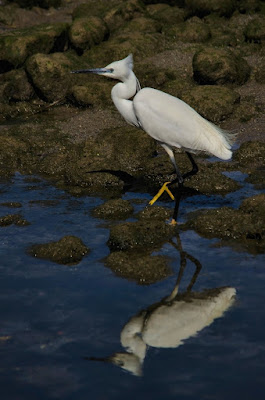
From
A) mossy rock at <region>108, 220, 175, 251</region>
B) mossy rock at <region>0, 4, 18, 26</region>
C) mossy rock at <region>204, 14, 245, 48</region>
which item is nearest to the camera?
mossy rock at <region>108, 220, 175, 251</region>

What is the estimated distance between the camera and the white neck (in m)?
8.52

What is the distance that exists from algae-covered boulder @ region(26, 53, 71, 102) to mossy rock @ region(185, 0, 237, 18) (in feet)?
14.4

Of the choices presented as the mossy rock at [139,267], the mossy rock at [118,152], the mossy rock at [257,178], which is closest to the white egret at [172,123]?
the mossy rock at [257,178]

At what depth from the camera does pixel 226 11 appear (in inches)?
623

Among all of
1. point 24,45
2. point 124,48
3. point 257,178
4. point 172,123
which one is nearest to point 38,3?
point 24,45

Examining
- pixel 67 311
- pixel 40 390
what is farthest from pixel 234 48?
pixel 40 390

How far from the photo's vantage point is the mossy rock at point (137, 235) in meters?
7.17

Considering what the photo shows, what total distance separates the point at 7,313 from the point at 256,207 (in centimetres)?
317

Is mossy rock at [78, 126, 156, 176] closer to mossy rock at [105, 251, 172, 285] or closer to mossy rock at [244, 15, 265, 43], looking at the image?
mossy rock at [105, 251, 172, 285]

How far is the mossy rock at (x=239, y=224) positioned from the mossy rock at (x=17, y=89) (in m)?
6.34

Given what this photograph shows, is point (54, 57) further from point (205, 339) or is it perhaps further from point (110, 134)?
point (205, 339)

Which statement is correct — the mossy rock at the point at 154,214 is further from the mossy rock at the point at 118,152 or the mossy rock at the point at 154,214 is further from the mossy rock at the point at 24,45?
the mossy rock at the point at 24,45

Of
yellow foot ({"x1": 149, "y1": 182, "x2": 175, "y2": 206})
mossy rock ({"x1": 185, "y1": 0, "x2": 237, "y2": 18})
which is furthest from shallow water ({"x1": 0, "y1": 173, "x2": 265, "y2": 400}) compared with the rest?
mossy rock ({"x1": 185, "y1": 0, "x2": 237, "y2": 18})

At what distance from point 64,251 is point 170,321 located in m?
1.68
